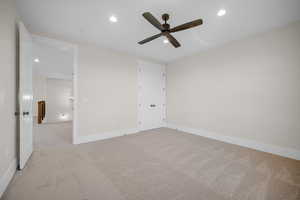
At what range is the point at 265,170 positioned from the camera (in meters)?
2.00

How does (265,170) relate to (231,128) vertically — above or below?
below

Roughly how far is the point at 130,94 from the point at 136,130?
4.40 ft

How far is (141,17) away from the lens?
224 cm

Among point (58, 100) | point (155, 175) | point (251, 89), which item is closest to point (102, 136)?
point (155, 175)

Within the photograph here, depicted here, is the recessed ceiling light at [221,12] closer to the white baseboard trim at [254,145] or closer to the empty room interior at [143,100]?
the empty room interior at [143,100]

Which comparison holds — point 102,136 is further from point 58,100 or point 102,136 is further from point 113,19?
point 58,100

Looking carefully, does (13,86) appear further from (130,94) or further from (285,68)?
(285,68)

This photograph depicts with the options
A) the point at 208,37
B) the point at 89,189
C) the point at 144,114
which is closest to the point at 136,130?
the point at 144,114

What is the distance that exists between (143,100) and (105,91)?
1490 millimetres

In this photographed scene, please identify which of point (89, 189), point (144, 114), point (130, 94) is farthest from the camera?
point (144, 114)

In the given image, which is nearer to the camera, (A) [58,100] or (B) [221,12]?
(B) [221,12]

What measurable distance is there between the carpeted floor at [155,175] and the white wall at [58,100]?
5.69 meters

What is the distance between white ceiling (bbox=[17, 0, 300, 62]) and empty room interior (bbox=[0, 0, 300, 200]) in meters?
0.02

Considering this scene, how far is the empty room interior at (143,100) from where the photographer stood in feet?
5.35
